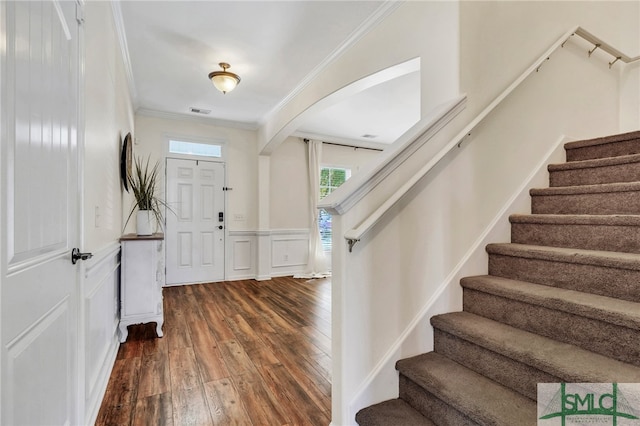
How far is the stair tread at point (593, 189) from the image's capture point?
1633 mm

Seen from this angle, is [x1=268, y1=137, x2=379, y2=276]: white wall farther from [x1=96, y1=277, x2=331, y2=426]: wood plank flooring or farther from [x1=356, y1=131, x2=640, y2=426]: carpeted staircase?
[x1=356, y1=131, x2=640, y2=426]: carpeted staircase

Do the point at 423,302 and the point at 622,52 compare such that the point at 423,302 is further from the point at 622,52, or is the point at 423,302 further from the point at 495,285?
the point at 622,52

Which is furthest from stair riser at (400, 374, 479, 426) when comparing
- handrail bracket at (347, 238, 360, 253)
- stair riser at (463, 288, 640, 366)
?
handrail bracket at (347, 238, 360, 253)

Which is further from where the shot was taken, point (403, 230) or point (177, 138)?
point (177, 138)

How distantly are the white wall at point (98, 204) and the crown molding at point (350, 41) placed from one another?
6.21 feet

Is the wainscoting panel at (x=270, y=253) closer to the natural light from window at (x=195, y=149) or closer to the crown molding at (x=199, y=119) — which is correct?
the natural light from window at (x=195, y=149)

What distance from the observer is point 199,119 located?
498cm

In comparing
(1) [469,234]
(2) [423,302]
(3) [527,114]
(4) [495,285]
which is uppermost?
(3) [527,114]

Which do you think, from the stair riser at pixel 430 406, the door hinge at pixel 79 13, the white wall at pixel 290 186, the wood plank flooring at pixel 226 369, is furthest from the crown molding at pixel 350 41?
the wood plank flooring at pixel 226 369

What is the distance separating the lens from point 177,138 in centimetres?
489

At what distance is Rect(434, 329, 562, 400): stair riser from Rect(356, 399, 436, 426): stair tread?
13.1 inches

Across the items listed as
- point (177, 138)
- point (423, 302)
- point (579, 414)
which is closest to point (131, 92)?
point (177, 138)

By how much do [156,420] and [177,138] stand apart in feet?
14.1

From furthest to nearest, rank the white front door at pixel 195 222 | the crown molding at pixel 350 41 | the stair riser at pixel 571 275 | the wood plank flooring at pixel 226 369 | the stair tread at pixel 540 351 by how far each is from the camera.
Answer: the white front door at pixel 195 222 → the crown molding at pixel 350 41 → the wood plank flooring at pixel 226 369 → the stair riser at pixel 571 275 → the stair tread at pixel 540 351
